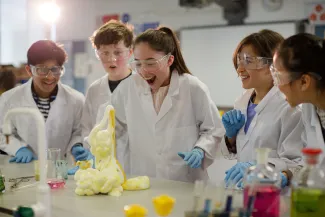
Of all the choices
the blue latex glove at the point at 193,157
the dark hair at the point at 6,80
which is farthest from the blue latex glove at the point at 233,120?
the dark hair at the point at 6,80

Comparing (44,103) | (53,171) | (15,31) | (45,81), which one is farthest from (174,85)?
(15,31)

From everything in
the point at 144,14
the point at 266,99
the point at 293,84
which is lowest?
the point at 266,99

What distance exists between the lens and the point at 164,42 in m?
2.30

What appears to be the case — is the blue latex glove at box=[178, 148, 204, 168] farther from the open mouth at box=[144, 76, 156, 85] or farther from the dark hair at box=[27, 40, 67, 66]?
the dark hair at box=[27, 40, 67, 66]

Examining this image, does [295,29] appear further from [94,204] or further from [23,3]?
[23,3]

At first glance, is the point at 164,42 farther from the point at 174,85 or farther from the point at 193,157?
the point at 193,157

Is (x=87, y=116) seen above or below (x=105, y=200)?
above

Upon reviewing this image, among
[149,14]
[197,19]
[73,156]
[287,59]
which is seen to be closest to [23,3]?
[149,14]

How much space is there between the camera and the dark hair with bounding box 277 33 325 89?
1.53 metres

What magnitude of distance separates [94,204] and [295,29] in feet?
12.6

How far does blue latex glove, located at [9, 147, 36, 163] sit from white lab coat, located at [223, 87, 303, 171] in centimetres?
141

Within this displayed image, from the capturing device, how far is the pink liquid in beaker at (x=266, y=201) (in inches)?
53.9

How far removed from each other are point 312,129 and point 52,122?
6.11ft

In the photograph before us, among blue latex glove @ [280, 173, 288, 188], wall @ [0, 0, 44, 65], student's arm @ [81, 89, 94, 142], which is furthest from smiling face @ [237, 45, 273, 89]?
wall @ [0, 0, 44, 65]
